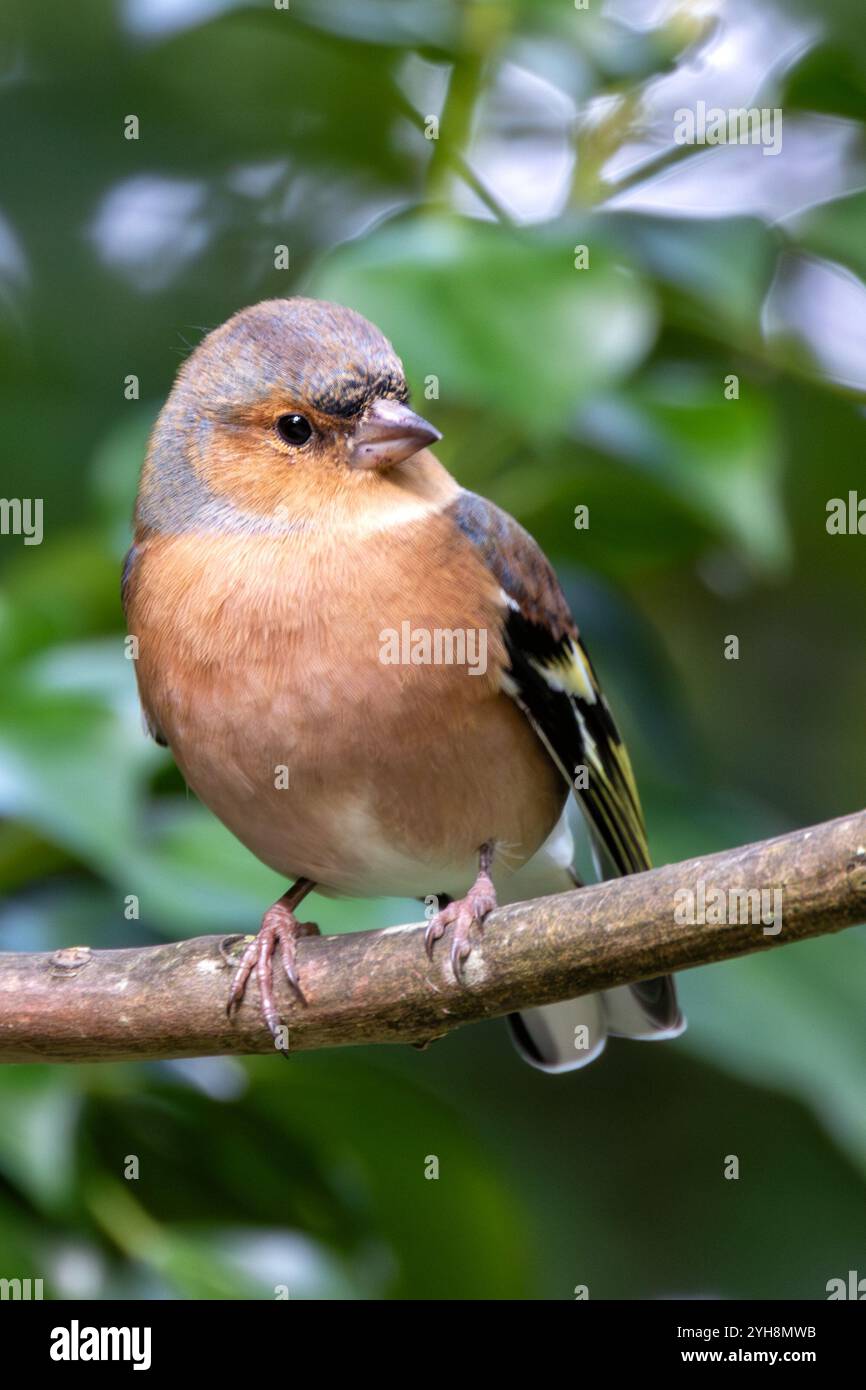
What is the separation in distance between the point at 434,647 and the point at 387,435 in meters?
0.44

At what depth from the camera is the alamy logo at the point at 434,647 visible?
3.31 metres

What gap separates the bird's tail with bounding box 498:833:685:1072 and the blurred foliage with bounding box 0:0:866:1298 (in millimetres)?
105

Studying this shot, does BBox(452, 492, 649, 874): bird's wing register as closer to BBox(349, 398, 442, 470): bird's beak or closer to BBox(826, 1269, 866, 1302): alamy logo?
BBox(349, 398, 442, 470): bird's beak

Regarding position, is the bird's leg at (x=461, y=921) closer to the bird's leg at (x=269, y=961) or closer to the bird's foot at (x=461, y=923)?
the bird's foot at (x=461, y=923)

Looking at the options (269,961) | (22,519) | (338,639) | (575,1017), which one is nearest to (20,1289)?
(269,961)

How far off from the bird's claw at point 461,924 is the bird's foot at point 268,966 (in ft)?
1.02

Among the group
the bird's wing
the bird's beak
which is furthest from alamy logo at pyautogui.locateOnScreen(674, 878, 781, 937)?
the bird's beak

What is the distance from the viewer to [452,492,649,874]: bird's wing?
3.57m

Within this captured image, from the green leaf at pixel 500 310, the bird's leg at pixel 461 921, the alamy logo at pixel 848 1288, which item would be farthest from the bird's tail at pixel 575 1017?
the alamy logo at pixel 848 1288

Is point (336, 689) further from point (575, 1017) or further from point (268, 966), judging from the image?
→ point (575, 1017)

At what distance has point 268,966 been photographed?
3160 mm

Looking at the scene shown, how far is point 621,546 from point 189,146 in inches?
84.2

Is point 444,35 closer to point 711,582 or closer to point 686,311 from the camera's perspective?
point 686,311

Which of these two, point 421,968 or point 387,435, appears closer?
point 421,968
